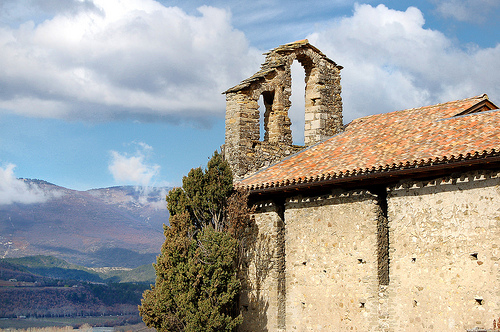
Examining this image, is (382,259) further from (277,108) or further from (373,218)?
(277,108)

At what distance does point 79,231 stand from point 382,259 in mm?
143069

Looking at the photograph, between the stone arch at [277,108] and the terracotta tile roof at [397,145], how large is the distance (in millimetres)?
550

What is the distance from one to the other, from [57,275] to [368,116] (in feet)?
313

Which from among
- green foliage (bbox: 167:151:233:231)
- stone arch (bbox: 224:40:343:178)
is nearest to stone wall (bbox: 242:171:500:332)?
green foliage (bbox: 167:151:233:231)

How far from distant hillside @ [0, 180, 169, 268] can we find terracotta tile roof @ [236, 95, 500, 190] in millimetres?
120401

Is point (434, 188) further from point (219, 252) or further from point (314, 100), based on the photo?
point (314, 100)

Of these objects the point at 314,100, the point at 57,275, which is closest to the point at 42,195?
the point at 57,275

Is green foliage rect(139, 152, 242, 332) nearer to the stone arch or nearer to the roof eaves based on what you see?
the roof eaves

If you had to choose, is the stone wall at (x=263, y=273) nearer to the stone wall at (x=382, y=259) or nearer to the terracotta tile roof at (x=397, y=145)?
the stone wall at (x=382, y=259)

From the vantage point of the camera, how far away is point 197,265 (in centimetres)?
1285

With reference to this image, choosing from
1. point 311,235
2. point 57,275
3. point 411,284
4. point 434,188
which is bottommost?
point 57,275

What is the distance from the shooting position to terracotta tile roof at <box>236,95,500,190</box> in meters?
11.1

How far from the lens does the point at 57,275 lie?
336ft

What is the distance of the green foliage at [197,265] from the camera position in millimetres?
12719
